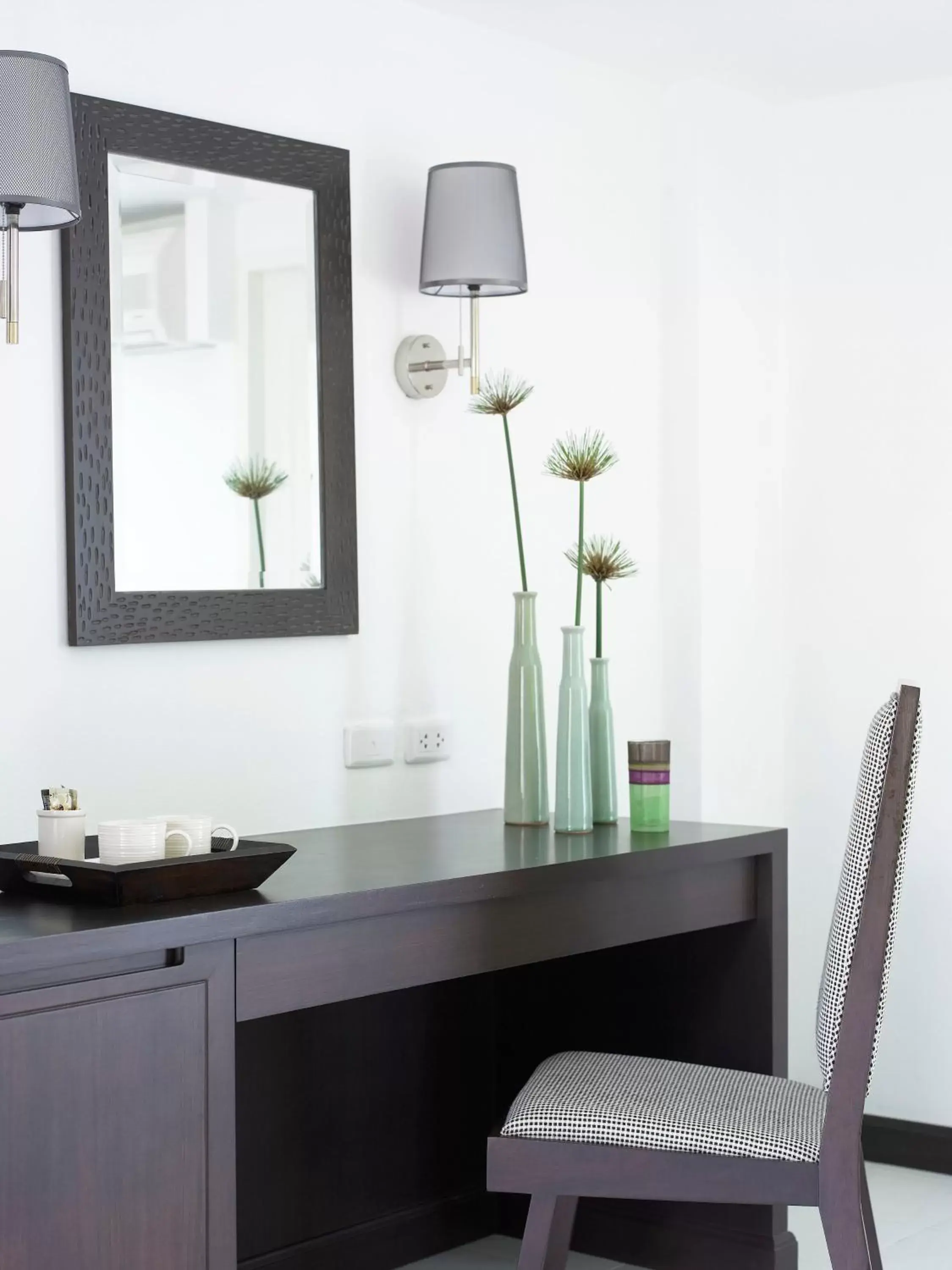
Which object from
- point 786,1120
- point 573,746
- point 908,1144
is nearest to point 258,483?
point 573,746

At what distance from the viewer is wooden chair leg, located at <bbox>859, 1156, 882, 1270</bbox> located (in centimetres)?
201

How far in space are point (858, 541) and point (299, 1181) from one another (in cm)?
184

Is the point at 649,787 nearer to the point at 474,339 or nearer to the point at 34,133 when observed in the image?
the point at 474,339

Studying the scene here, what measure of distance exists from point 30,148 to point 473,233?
35.1 inches

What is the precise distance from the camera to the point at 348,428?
2.73 metres

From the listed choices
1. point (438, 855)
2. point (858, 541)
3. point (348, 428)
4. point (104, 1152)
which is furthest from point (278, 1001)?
point (858, 541)

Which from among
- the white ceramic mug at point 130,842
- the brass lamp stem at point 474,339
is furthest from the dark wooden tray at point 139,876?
the brass lamp stem at point 474,339

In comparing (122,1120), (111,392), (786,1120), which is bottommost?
(786,1120)

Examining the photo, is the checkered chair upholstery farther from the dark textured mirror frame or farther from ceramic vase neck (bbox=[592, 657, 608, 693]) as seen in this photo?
the dark textured mirror frame

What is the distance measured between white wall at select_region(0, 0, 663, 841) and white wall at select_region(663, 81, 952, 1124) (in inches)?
4.4

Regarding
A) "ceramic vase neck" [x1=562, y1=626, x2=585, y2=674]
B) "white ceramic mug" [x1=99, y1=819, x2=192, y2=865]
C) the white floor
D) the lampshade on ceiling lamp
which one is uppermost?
the lampshade on ceiling lamp

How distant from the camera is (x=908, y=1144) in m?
3.42

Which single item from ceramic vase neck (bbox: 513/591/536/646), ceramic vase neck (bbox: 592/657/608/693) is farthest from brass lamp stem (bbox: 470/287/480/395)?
ceramic vase neck (bbox: 592/657/608/693)

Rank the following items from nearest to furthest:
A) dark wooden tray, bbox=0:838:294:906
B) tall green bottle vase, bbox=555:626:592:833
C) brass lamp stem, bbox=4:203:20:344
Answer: dark wooden tray, bbox=0:838:294:906 → brass lamp stem, bbox=4:203:20:344 → tall green bottle vase, bbox=555:626:592:833
